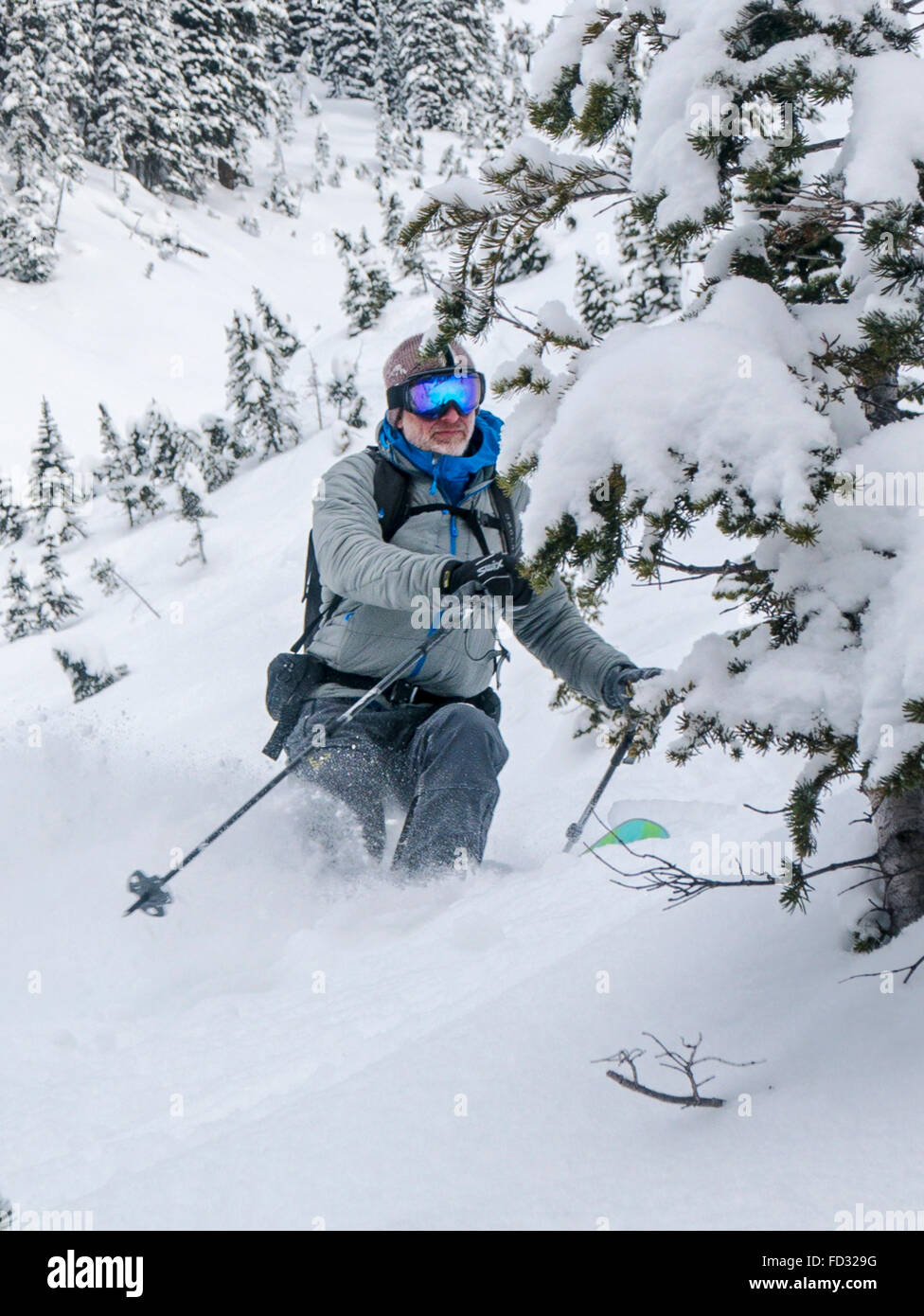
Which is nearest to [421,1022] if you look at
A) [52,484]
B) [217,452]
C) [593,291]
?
[593,291]

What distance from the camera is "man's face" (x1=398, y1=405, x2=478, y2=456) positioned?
4.28 meters

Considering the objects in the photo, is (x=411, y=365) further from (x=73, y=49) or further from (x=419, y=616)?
(x=73, y=49)

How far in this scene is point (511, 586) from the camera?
3691 mm

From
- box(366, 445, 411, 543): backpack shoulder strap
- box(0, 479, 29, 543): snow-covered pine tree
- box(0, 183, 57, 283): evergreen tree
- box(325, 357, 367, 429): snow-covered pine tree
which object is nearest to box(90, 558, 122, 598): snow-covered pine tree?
box(325, 357, 367, 429): snow-covered pine tree

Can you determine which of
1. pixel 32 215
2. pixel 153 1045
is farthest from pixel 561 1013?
pixel 32 215

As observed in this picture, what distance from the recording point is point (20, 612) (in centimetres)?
1870

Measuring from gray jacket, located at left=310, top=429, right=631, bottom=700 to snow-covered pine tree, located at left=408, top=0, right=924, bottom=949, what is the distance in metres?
1.91

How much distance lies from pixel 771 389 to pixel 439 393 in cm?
248

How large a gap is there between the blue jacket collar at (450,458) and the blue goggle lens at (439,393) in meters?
0.18

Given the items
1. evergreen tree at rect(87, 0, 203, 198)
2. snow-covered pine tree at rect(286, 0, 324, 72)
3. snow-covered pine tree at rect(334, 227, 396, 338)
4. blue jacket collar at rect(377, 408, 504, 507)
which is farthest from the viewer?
snow-covered pine tree at rect(286, 0, 324, 72)

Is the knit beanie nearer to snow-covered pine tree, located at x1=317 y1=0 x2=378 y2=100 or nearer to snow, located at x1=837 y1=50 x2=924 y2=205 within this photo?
snow, located at x1=837 y1=50 x2=924 y2=205

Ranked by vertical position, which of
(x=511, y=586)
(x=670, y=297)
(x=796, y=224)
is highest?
(x=670, y=297)
